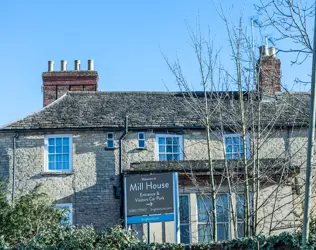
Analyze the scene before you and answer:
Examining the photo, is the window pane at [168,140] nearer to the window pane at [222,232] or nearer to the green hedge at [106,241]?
the window pane at [222,232]

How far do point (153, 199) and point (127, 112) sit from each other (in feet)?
28.3

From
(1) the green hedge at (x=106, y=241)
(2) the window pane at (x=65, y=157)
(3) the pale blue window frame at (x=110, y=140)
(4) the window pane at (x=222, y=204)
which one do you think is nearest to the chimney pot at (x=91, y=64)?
(3) the pale blue window frame at (x=110, y=140)

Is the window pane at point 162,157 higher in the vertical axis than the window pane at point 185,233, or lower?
higher

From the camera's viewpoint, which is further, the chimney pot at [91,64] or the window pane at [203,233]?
the chimney pot at [91,64]

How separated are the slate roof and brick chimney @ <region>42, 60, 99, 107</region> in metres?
1.31

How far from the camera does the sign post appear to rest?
17.7 metres

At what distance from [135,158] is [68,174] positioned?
2666mm

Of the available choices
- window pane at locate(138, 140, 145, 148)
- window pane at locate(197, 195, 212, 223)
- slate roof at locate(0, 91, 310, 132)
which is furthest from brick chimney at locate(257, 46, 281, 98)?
window pane at locate(138, 140, 145, 148)

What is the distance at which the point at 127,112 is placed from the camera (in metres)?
26.0

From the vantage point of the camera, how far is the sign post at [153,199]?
58.1 ft

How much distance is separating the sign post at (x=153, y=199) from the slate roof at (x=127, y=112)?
19.3 feet

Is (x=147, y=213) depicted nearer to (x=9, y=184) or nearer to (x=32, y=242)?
(x=32, y=242)

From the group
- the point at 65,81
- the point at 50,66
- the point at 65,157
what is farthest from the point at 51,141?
the point at 50,66

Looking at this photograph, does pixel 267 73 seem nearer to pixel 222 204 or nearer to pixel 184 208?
pixel 222 204
